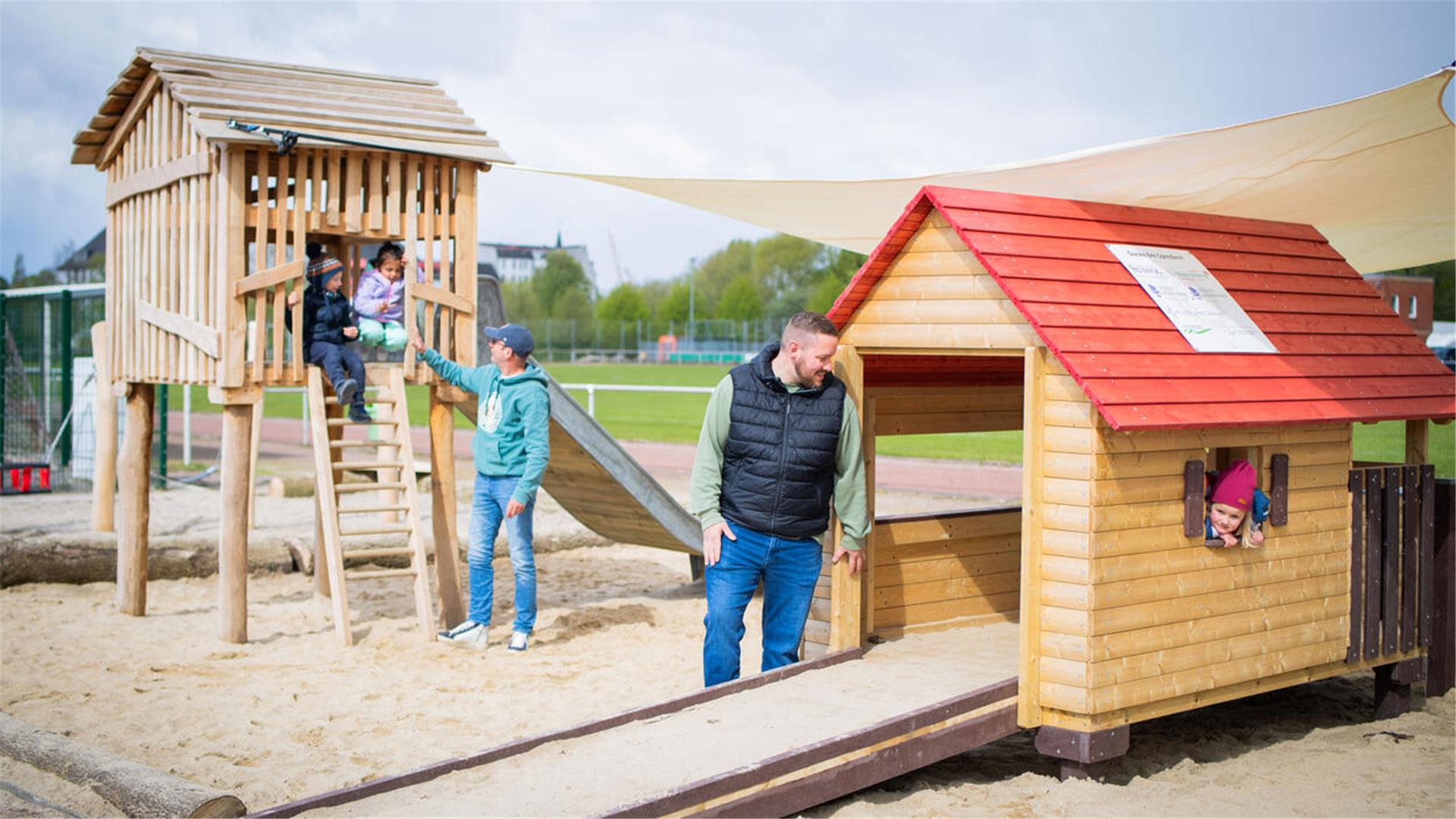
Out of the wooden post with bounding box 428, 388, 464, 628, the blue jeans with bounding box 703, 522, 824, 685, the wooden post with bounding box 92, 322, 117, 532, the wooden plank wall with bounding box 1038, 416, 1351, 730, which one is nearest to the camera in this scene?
the wooden plank wall with bounding box 1038, 416, 1351, 730

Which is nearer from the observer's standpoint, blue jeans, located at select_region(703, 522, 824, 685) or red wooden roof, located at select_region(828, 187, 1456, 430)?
red wooden roof, located at select_region(828, 187, 1456, 430)

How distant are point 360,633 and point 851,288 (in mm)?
4455

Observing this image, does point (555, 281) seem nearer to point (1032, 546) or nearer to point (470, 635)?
point (470, 635)

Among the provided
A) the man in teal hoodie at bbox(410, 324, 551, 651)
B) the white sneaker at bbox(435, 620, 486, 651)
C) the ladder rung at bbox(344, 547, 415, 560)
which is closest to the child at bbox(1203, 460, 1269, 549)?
the man in teal hoodie at bbox(410, 324, 551, 651)

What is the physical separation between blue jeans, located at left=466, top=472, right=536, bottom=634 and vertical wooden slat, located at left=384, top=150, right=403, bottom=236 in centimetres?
186

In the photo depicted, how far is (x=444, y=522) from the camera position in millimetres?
8844

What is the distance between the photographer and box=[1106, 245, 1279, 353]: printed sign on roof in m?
5.86

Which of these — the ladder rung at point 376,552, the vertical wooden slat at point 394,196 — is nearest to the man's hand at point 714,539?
the ladder rung at point 376,552

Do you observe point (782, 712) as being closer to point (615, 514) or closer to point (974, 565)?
point (974, 565)

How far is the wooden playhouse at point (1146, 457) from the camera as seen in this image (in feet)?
17.6

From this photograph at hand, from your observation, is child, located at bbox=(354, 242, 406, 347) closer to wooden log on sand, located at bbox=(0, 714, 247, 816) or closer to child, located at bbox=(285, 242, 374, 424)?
child, located at bbox=(285, 242, 374, 424)

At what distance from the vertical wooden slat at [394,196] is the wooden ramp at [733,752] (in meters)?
4.44

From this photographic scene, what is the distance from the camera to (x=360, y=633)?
8.59 meters

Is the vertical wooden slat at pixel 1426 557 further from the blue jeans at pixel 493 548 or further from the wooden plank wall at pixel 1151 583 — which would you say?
the blue jeans at pixel 493 548
